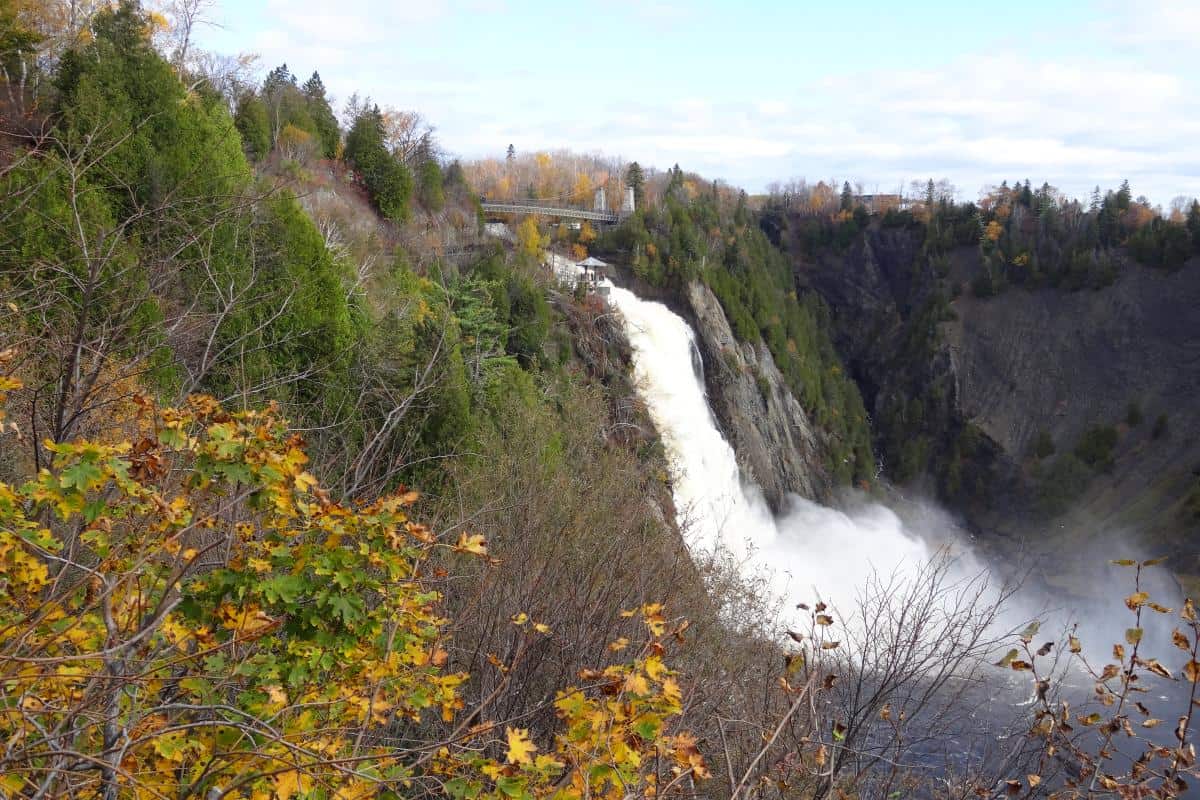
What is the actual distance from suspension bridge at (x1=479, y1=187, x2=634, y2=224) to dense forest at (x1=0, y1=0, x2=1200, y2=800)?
6343 mm

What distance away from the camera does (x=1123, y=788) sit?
4.13 metres

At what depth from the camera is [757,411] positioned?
1502 inches

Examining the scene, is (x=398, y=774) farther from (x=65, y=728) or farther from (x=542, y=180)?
(x=542, y=180)

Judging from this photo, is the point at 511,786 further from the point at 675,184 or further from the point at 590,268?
the point at 675,184

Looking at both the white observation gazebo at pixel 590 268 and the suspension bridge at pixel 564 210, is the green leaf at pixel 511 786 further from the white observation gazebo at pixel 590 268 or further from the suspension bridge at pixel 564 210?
the suspension bridge at pixel 564 210

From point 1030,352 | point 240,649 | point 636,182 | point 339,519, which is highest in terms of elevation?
point 636,182

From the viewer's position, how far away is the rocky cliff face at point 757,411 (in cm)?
3553

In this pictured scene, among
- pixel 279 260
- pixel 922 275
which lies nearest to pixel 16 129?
pixel 279 260

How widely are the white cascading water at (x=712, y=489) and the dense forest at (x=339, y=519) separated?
1.67 meters

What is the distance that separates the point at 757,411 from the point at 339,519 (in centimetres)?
3571

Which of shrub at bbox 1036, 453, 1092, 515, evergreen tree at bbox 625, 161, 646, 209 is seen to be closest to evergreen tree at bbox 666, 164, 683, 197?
evergreen tree at bbox 625, 161, 646, 209

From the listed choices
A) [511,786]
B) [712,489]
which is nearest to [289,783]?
[511,786]

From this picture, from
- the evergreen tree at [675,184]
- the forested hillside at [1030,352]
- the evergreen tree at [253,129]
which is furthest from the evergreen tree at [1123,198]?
the evergreen tree at [253,129]

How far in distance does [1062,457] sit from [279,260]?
162ft
